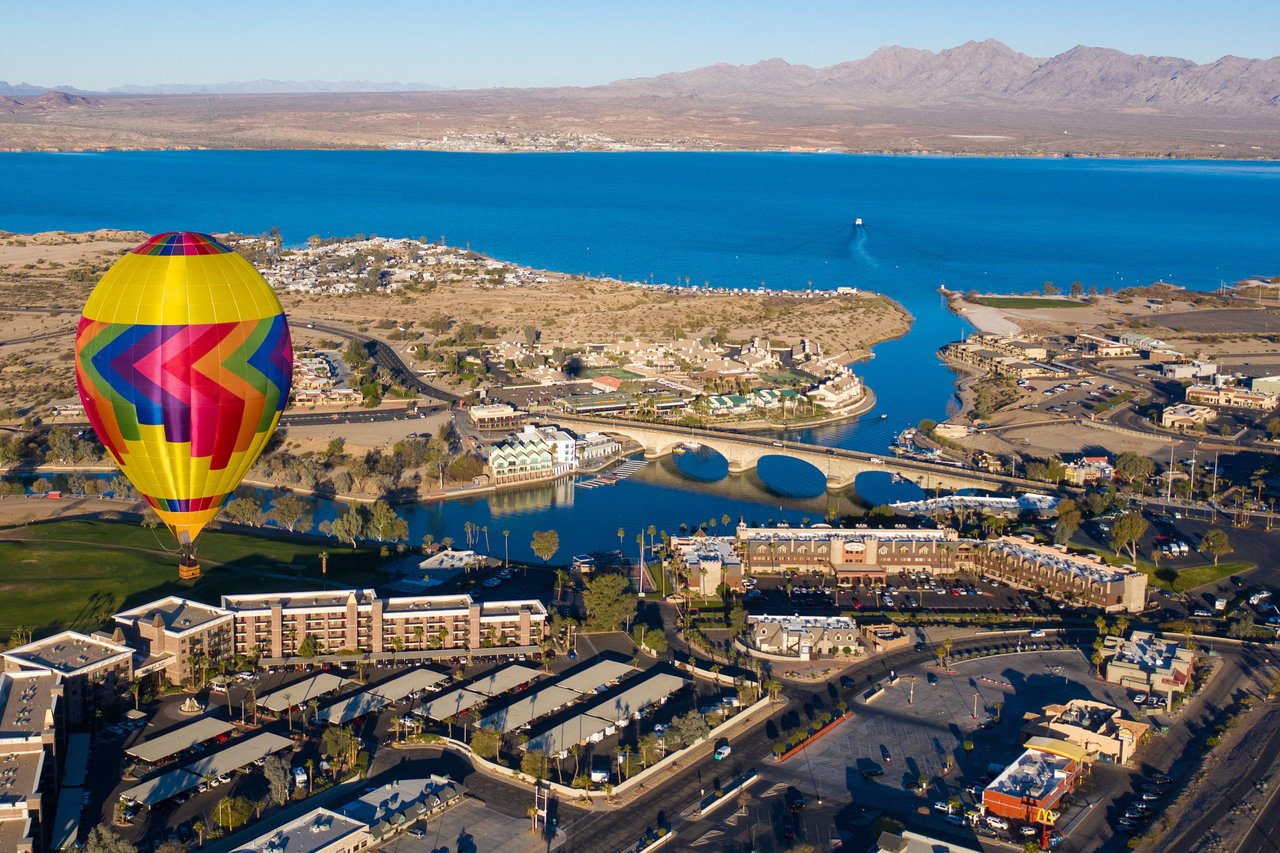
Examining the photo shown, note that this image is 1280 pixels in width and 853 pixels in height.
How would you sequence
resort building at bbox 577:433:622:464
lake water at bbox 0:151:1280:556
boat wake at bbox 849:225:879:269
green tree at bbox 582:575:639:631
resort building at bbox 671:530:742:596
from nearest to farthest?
green tree at bbox 582:575:639:631 < resort building at bbox 671:530:742:596 < resort building at bbox 577:433:622:464 < lake water at bbox 0:151:1280:556 < boat wake at bbox 849:225:879:269

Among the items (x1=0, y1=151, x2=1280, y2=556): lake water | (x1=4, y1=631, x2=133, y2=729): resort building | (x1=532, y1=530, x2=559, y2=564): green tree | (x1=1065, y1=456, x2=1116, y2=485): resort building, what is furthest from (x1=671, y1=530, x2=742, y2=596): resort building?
(x1=1065, y1=456, x2=1116, y2=485): resort building

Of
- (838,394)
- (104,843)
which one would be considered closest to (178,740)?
(104,843)

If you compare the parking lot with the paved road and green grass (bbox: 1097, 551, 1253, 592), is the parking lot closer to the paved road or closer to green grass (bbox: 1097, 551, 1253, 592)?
green grass (bbox: 1097, 551, 1253, 592)

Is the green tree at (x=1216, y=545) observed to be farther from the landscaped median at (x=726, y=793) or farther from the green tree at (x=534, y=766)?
the green tree at (x=534, y=766)

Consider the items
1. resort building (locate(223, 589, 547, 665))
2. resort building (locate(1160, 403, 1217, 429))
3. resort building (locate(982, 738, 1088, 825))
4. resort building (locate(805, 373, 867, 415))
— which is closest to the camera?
resort building (locate(982, 738, 1088, 825))

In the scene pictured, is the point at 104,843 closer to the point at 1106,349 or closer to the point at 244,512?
the point at 244,512

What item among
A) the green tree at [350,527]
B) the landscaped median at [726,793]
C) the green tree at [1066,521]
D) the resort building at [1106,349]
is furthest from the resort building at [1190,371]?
the landscaped median at [726,793]
